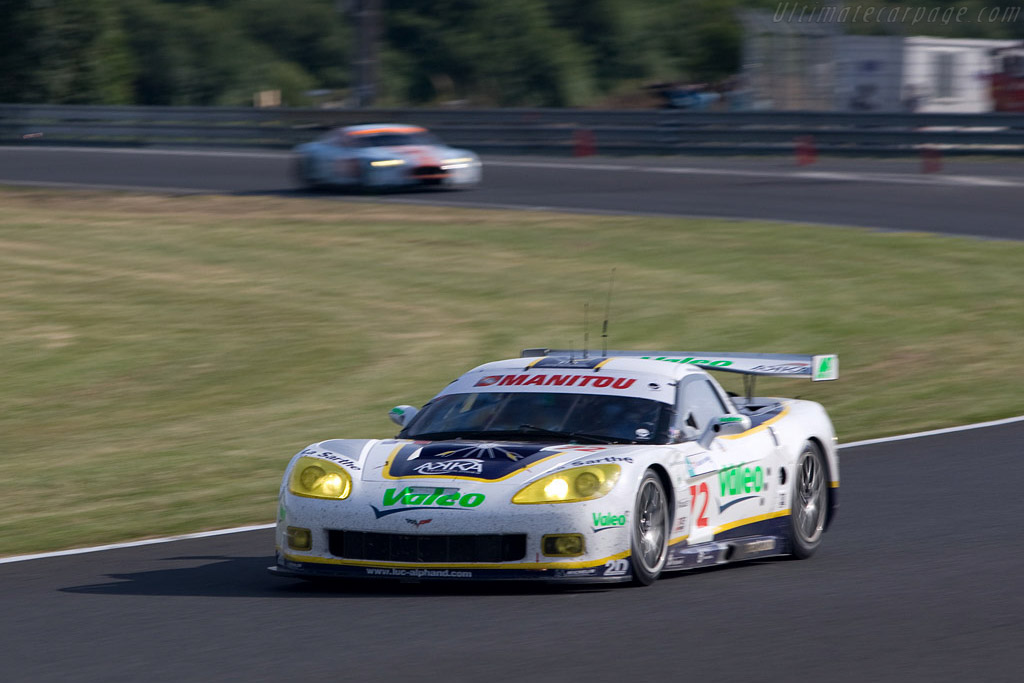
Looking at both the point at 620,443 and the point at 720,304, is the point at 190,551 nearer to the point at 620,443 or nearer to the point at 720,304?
the point at 620,443

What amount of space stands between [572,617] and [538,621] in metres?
0.16

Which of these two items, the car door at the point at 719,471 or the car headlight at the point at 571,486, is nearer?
the car headlight at the point at 571,486

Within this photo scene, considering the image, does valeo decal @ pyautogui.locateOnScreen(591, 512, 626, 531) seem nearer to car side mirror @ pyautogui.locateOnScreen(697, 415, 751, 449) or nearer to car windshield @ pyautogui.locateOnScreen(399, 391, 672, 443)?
car windshield @ pyautogui.locateOnScreen(399, 391, 672, 443)

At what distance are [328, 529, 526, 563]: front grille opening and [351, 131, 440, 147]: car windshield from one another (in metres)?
21.3

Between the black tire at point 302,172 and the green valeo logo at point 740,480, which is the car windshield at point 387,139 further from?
the green valeo logo at point 740,480

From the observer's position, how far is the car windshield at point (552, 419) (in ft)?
25.1

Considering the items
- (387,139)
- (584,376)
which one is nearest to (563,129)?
(387,139)

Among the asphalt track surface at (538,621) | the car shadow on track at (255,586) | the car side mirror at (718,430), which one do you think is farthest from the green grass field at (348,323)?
the car side mirror at (718,430)

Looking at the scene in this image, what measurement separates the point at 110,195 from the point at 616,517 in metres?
22.5

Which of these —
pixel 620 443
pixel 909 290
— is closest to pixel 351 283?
pixel 909 290

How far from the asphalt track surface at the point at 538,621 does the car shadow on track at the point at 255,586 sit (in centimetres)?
2

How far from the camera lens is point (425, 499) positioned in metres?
6.86

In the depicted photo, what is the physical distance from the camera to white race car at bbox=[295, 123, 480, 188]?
27.3m

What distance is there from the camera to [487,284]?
19172mm
